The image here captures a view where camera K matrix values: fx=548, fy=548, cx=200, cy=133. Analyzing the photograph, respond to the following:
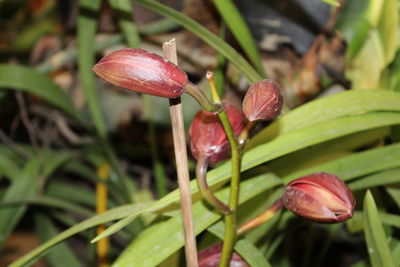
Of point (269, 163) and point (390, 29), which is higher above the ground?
point (390, 29)

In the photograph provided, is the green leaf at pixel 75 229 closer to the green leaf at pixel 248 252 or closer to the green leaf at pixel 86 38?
the green leaf at pixel 248 252

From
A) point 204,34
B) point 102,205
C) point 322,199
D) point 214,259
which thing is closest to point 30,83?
point 102,205

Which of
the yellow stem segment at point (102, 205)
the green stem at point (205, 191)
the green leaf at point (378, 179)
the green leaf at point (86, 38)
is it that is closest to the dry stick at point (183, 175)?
the green stem at point (205, 191)

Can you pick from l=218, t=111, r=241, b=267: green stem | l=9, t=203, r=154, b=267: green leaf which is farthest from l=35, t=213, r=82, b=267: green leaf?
l=218, t=111, r=241, b=267: green stem

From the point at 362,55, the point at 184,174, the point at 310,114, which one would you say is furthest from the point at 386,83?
the point at 184,174

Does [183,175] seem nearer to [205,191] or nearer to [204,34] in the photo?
[205,191]

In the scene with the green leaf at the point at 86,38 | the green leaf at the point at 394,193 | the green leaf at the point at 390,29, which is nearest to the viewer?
the green leaf at the point at 394,193
